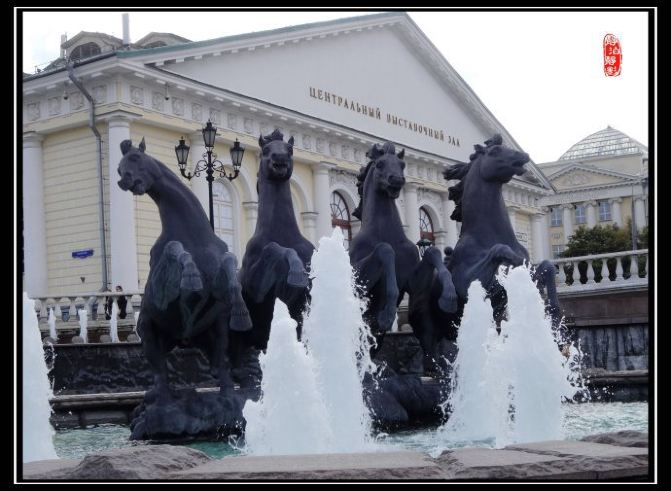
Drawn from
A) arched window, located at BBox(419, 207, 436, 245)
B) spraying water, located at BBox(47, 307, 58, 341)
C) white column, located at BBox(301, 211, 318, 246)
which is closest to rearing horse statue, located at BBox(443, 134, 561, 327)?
spraying water, located at BBox(47, 307, 58, 341)

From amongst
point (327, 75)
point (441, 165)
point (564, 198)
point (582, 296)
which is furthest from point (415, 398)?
point (564, 198)

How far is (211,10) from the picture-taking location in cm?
429

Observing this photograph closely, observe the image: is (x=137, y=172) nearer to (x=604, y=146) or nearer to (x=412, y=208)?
(x=412, y=208)

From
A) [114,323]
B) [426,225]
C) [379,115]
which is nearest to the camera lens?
[114,323]

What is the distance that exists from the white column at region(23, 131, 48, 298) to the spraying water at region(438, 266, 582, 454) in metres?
19.0

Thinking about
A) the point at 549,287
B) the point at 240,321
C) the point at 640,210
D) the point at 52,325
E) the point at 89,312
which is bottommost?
the point at 52,325

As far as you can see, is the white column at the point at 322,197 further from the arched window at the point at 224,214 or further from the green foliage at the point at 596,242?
the green foliage at the point at 596,242

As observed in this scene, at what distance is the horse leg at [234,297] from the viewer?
7.21 metres

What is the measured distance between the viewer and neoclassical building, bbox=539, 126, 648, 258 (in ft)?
211

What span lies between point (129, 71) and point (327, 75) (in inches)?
415

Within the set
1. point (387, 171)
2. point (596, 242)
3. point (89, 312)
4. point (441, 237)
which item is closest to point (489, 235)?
point (387, 171)

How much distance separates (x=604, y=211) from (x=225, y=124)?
43230mm

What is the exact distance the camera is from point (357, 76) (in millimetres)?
35281

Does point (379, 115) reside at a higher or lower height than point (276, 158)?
higher
